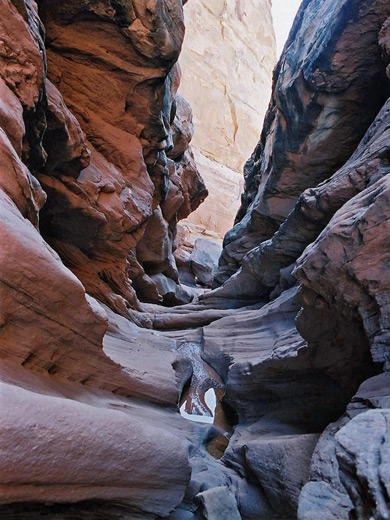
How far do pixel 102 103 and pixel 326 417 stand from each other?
31.6ft

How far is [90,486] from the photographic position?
9.64ft

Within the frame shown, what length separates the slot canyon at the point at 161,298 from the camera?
2.93 meters

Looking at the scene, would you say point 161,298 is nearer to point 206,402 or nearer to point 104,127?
point 206,402

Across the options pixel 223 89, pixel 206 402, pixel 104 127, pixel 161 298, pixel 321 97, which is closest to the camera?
pixel 206 402

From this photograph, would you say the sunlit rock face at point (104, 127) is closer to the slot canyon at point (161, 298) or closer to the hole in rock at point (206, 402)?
the slot canyon at point (161, 298)

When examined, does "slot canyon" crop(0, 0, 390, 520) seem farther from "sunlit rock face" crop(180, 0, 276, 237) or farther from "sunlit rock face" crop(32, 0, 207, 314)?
→ "sunlit rock face" crop(180, 0, 276, 237)

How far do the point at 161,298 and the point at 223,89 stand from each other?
38.4 metres

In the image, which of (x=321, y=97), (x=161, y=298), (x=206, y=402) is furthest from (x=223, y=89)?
(x=206, y=402)

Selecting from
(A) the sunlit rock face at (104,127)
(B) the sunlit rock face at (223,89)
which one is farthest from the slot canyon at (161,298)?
(B) the sunlit rock face at (223,89)

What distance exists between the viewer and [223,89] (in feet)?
147

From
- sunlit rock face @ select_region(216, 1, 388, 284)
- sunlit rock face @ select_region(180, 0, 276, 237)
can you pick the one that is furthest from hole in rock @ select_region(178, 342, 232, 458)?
sunlit rock face @ select_region(180, 0, 276, 237)

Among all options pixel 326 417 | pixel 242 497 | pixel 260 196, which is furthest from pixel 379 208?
pixel 260 196

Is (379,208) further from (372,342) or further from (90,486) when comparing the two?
(90,486)

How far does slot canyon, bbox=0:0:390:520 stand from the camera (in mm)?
2932
